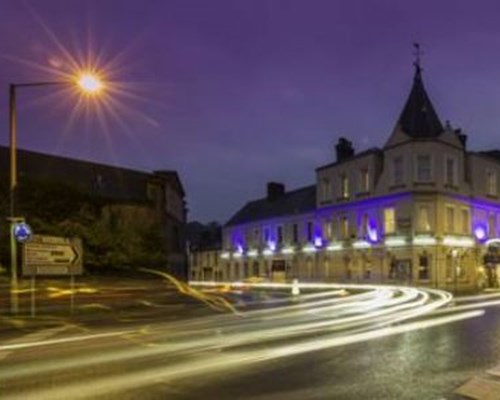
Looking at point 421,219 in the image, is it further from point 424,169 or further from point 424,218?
point 424,169

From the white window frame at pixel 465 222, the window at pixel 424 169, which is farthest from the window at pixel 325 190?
the white window frame at pixel 465 222

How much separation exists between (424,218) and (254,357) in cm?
4319

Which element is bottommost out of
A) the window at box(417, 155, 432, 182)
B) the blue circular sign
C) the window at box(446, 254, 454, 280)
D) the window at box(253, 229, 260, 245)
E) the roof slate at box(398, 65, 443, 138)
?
the window at box(446, 254, 454, 280)

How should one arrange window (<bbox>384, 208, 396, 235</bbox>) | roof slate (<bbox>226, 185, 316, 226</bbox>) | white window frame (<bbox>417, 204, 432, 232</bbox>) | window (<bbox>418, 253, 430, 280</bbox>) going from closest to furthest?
window (<bbox>418, 253, 430, 280</bbox>) < white window frame (<bbox>417, 204, 432, 232</bbox>) < window (<bbox>384, 208, 396, 235</bbox>) < roof slate (<bbox>226, 185, 316, 226</bbox>)

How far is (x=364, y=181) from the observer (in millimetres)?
59719

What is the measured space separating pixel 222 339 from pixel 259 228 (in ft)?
192

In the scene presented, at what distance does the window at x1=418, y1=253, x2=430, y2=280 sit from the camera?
5362 cm

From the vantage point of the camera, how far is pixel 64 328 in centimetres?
1931

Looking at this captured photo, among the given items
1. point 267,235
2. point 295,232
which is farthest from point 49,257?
point 267,235

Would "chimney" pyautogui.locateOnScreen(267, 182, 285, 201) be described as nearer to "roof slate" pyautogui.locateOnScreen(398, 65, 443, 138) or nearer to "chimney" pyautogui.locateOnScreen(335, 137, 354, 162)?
"chimney" pyautogui.locateOnScreen(335, 137, 354, 162)

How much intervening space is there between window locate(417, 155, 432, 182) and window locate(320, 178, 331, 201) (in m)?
10.6

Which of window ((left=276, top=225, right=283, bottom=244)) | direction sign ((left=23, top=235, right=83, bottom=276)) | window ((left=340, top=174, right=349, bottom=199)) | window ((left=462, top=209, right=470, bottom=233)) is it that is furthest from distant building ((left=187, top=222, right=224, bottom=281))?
direction sign ((left=23, top=235, right=83, bottom=276))

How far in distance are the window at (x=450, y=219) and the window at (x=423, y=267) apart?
2.83m

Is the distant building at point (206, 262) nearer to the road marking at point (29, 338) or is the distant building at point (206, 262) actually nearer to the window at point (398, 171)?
the window at point (398, 171)
